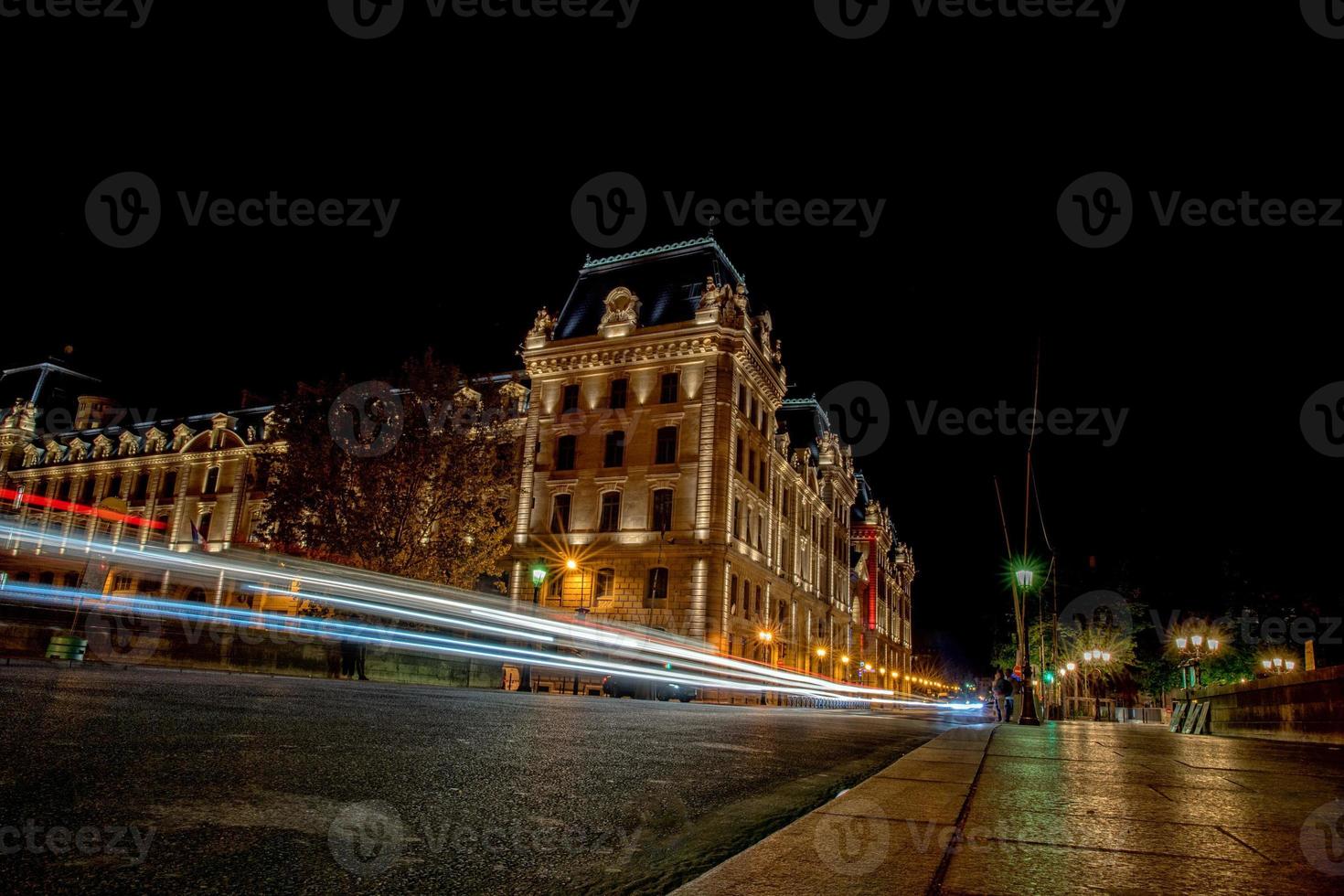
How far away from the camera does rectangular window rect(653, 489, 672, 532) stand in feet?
129

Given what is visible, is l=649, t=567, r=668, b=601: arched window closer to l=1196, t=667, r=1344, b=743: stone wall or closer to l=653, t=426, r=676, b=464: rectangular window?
l=653, t=426, r=676, b=464: rectangular window

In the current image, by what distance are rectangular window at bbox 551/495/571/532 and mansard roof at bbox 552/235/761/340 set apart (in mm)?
8687

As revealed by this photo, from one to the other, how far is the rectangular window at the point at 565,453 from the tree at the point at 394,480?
36.6 feet

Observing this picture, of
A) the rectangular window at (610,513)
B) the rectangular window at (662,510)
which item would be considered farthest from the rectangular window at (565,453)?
the rectangular window at (662,510)

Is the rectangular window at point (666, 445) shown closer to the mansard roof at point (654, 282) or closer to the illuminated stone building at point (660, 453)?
the illuminated stone building at point (660, 453)

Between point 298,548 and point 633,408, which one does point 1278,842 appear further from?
point 633,408

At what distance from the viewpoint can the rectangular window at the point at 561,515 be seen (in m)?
41.3

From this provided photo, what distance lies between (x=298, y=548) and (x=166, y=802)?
30831mm

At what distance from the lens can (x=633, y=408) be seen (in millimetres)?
41438

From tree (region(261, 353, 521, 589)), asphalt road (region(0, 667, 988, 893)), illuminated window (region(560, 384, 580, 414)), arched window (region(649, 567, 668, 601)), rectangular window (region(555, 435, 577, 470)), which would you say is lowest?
asphalt road (region(0, 667, 988, 893))

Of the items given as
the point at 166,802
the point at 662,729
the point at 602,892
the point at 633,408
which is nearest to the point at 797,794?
the point at 602,892

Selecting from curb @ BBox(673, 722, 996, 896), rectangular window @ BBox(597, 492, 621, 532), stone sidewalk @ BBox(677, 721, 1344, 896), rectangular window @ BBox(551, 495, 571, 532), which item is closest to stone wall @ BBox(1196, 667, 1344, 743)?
stone sidewalk @ BBox(677, 721, 1344, 896)

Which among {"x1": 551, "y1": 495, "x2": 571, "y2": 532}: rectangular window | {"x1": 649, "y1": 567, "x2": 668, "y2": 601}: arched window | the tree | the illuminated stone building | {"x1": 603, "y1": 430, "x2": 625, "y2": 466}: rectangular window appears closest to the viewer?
the tree

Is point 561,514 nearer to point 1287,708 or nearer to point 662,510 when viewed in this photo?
point 662,510
